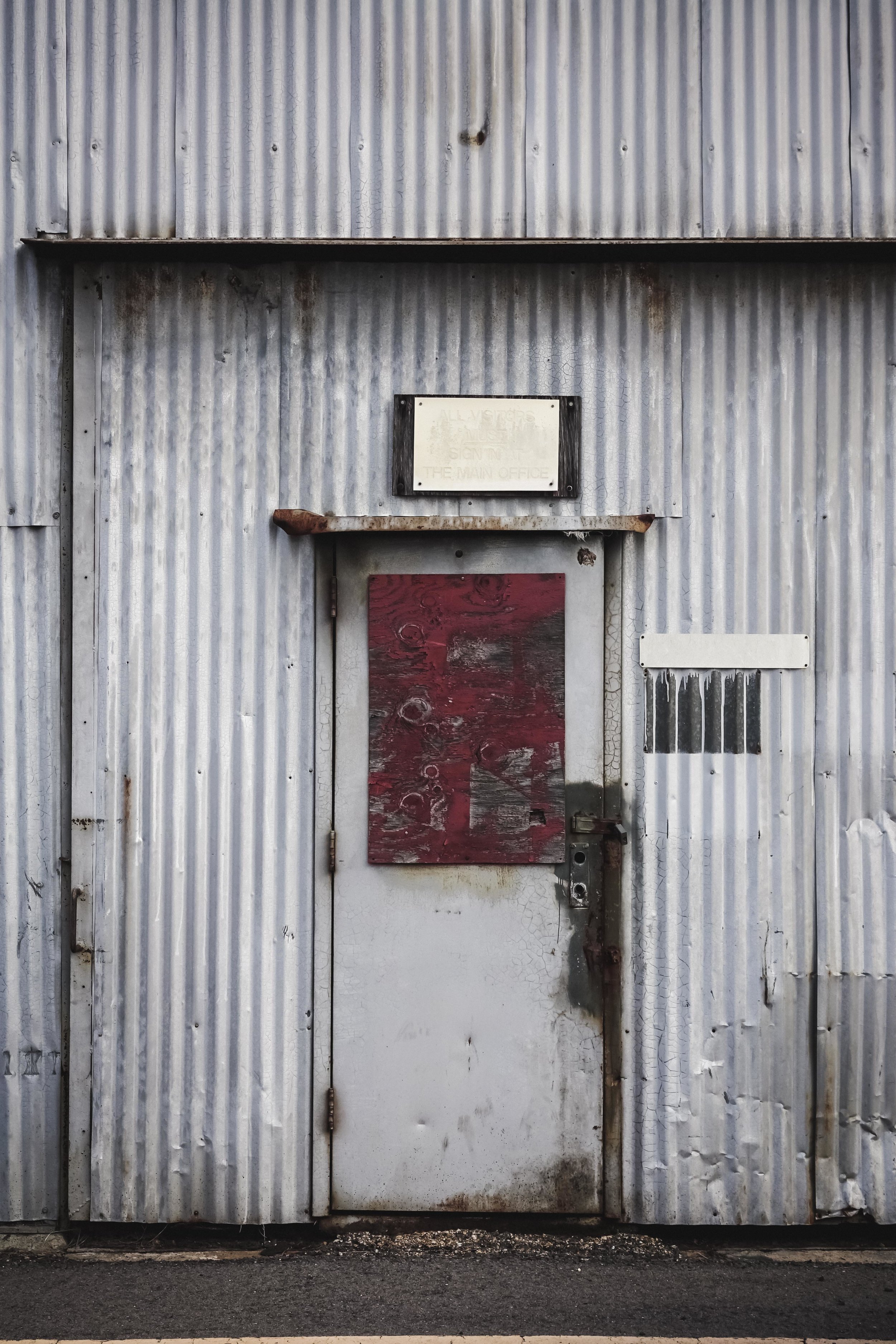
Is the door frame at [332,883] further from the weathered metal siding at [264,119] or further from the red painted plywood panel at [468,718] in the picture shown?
the weathered metal siding at [264,119]

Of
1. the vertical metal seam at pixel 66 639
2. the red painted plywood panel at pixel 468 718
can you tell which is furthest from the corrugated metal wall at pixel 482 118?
the red painted plywood panel at pixel 468 718

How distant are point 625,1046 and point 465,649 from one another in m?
1.84

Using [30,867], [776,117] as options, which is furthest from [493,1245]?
[776,117]

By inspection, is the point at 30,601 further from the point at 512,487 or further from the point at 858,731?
the point at 858,731

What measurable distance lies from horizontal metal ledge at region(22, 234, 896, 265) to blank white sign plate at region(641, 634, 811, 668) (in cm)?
164

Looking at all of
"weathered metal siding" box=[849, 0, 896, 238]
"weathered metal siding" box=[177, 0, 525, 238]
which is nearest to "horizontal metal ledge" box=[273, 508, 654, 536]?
"weathered metal siding" box=[177, 0, 525, 238]

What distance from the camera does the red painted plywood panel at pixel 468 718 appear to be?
13.1 feet

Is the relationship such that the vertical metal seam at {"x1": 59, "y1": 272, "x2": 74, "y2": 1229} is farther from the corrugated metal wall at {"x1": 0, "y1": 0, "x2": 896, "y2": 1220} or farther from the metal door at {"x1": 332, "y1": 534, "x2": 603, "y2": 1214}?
the metal door at {"x1": 332, "y1": 534, "x2": 603, "y2": 1214}

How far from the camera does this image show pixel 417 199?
3.98 m

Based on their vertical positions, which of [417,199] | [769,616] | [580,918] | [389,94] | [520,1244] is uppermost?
[389,94]

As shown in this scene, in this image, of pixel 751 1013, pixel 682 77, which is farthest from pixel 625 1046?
pixel 682 77

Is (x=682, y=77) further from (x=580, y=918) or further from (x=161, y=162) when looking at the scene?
(x=580, y=918)

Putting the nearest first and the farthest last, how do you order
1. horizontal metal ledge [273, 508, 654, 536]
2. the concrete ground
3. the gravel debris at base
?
the concrete ground < the gravel debris at base < horizontal metal ledge [273, 508, 654, 536]

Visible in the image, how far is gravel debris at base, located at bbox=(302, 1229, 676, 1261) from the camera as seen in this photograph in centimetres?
379
